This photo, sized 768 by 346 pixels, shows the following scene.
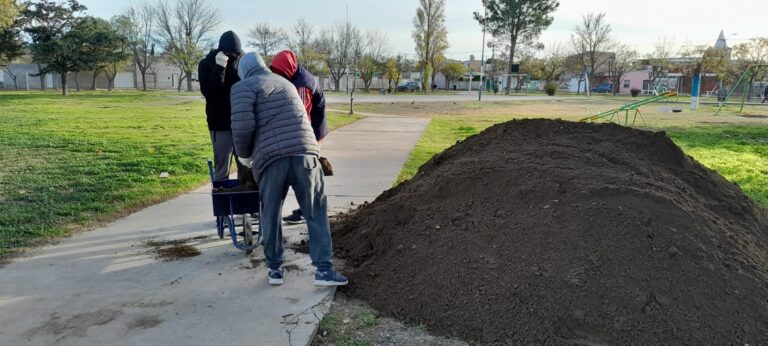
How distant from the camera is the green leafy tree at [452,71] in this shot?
7088 cm

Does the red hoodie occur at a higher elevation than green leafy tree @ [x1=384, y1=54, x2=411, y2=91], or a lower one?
lower

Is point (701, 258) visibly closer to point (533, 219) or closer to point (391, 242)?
point (533, 219)

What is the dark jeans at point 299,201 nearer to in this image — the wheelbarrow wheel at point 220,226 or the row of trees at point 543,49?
the wheelbarrow wheel at point 220,226

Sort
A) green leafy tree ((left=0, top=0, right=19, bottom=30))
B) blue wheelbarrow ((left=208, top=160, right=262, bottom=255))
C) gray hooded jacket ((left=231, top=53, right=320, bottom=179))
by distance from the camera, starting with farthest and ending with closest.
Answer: green leafy tree ((left=0, top=0, right=19, bottom=30))
blue wheelbarrow ((left=208, top=160, right=262, bottom=255))
gray hooded jacket ((left=231, top=53, right=320, bottom=179))

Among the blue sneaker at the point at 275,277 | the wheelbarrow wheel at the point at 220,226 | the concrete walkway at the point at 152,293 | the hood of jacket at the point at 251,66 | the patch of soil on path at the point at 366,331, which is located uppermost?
the hood of jacket at the point at 251,66

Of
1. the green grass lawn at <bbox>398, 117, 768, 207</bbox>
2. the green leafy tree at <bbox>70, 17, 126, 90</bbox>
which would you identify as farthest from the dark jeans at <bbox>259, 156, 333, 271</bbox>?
the green leafy tree at <bbox>70, 17, 126, 90</bbox>

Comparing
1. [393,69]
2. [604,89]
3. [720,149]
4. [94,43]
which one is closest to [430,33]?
[393,69]

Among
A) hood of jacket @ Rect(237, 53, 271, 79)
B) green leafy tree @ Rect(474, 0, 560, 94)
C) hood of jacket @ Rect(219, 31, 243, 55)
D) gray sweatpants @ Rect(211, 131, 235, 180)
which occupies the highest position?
green leafy tree @ Rect(474, 0, 560, 94)

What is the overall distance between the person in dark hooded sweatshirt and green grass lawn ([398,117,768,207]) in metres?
3.30

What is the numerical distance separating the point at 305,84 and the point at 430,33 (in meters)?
59.3

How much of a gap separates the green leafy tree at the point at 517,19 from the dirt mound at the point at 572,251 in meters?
56.9

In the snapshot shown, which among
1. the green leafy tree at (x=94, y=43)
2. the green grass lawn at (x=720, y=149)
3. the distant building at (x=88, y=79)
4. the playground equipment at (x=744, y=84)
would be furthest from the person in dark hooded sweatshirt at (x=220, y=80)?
the distant building at (x=88, y=79)

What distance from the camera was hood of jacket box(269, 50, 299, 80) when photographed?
4074 mm

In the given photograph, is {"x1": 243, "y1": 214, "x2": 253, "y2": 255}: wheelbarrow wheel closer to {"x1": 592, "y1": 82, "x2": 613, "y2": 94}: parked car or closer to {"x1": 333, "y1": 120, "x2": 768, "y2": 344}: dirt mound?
{"x1": 333, "y1": 120, "x2": 768, "y2": 344}: dirt mound
